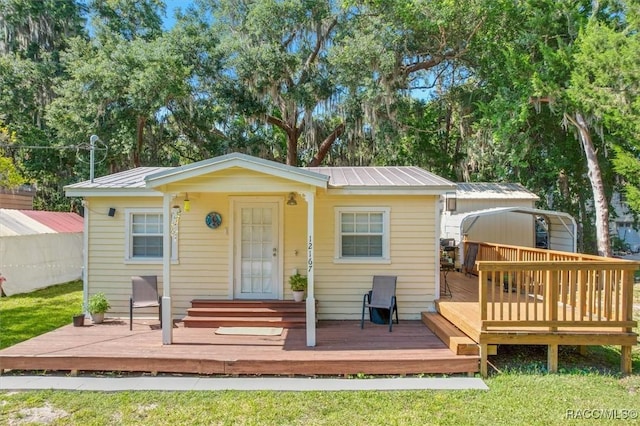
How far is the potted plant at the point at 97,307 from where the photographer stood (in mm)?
6801

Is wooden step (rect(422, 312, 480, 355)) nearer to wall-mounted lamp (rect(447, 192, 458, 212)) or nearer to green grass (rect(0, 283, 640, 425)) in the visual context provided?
green grass (rect(0, 283, 640, 425))

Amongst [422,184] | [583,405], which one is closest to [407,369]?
[583,405]

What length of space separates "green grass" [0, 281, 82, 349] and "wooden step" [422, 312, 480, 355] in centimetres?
663

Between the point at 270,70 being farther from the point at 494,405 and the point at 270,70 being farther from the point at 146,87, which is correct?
the point at 494,405

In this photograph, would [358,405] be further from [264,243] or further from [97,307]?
[97,307]

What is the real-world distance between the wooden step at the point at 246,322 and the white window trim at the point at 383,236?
131 cm

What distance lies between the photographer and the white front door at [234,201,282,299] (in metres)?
7.28

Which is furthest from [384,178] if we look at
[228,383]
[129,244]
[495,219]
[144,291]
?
[495,219]

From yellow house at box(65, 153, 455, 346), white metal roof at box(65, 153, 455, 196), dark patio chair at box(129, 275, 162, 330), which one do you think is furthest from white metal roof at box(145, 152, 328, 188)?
dark patio chair at box(129, 275, 162, 330)

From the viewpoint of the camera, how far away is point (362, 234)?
7.11 meters

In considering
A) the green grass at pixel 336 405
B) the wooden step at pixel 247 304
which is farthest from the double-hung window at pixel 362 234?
the green grass at pixel 336 405

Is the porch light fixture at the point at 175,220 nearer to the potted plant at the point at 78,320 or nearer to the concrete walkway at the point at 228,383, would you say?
the potted plant at the point at 78,320

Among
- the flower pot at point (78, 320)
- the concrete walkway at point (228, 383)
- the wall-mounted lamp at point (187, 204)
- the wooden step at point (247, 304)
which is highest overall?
the wall-mounted lamp at point (187, 204)

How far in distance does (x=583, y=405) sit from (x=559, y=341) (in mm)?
1023
